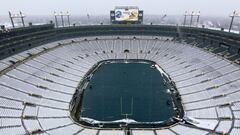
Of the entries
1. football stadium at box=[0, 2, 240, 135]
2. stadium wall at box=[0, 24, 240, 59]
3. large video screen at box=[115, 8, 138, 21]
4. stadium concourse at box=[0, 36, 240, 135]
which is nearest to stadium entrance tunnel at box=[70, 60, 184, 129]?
football stadium at box=[0, 2, 240, 135]

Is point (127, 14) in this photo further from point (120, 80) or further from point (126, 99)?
point (126, 99)

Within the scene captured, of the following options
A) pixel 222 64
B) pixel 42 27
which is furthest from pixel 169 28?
pixel 42 27

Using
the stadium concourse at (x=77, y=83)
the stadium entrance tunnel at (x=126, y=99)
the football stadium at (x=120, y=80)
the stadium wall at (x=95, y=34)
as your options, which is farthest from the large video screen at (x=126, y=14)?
the stadium entrance tunnel at (x=126, y=99)

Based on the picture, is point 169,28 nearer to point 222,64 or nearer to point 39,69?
point 222,64

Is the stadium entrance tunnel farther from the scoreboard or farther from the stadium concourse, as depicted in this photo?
the scoreboard

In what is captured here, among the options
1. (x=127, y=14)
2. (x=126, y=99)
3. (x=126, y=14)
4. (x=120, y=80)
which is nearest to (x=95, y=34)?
(x=126, y=14)
